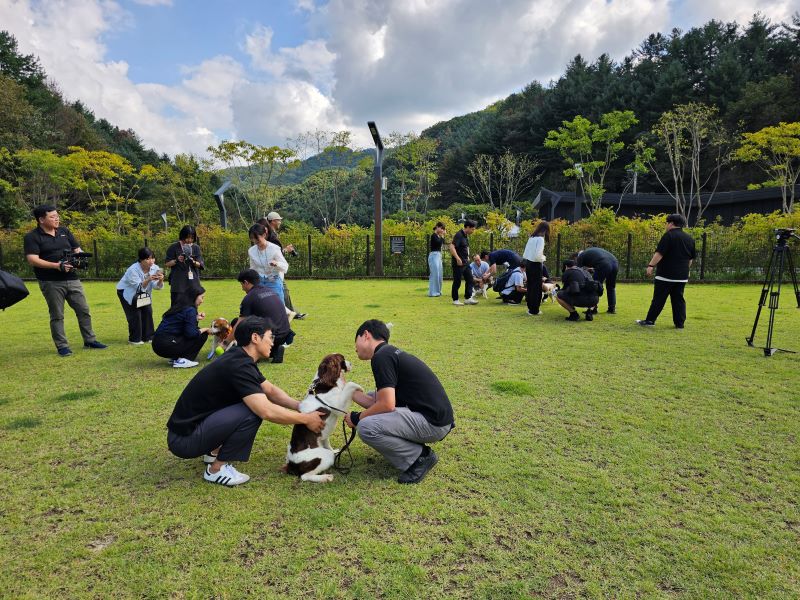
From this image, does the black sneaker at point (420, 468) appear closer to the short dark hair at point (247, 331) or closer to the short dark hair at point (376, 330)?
Result: the short dark hair at point (376, 330)

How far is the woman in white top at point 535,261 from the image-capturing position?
26.8ft

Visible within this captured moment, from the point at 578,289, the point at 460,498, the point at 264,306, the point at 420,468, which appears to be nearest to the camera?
the point at 460,498

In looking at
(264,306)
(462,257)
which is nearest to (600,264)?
(462,257)

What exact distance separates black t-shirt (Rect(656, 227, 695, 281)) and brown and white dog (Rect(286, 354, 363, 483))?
6.12 metres

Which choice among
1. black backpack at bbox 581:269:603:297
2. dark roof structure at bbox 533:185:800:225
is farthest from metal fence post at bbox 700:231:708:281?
dark roof structure at bbox 533:185:800:225

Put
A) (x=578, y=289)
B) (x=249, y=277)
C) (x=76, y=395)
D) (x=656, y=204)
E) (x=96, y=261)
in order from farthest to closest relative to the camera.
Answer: (x=656, y=204) → (x=96, y=261) → (x=578, y=289) → (x=249, y=277) → (x=76, y=395)

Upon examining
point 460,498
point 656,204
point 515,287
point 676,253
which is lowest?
point 460,498

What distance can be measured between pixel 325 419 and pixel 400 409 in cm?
47

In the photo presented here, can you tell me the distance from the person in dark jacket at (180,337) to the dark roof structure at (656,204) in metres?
26.9

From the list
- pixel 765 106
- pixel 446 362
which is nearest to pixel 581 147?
pixel 765 106

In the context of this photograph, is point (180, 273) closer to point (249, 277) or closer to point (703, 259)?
point (249, 277)

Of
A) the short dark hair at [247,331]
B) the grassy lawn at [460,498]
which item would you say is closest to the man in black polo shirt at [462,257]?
the grassy lawn at [460,498]

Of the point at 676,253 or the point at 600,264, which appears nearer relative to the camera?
the point at 676,253

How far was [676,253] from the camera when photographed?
7098mm
